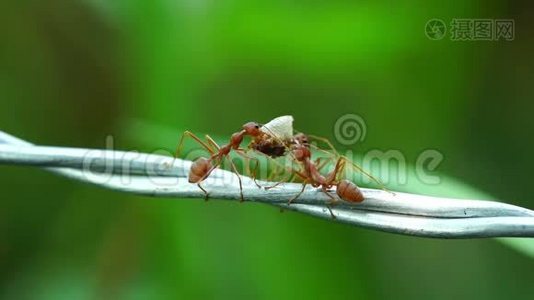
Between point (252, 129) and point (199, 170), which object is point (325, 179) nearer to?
point (199, 170)

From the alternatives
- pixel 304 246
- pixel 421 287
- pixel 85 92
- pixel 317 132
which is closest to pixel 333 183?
pixel 304 246

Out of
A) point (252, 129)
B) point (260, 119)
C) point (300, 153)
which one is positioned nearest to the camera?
point (300, 153)

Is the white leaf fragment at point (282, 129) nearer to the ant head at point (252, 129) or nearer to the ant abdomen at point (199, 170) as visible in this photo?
the ant head at point (252, 129)

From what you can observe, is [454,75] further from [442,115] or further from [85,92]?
[85,92]

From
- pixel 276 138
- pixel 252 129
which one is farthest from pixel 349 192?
pixel 252 129

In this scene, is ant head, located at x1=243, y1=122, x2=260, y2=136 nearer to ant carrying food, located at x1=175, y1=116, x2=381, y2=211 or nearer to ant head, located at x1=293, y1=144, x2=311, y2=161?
ant carrying food, located at x1=175, y1=116, x2=381, y2=211

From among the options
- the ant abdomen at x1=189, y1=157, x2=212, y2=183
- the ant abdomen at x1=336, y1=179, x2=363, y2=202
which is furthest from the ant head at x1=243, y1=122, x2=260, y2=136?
the ant abdomen at x1=336, y1=179, x2=363, y2=202

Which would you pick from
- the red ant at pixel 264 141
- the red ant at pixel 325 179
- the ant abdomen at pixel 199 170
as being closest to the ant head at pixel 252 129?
the red ant at pixel 264 141
